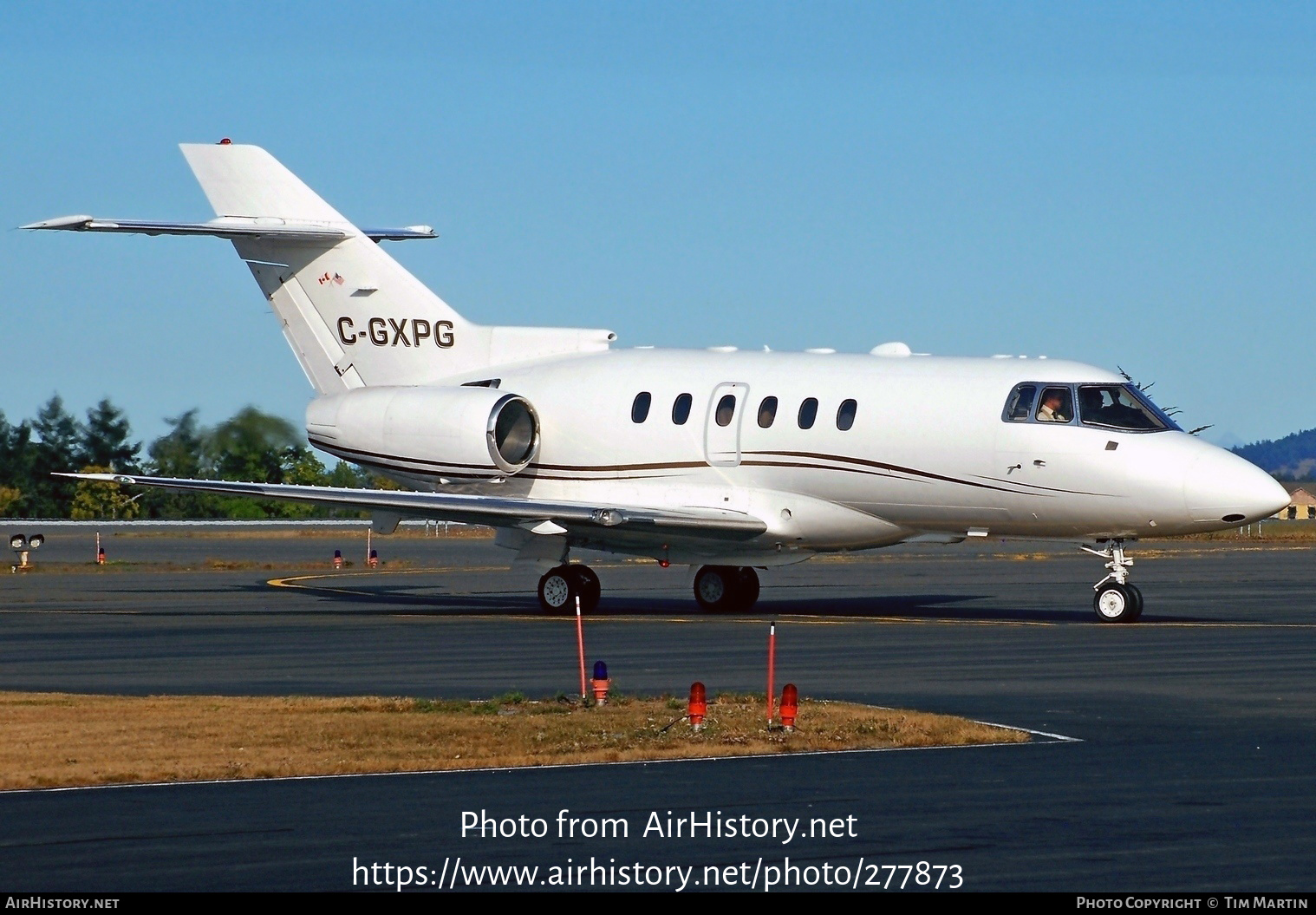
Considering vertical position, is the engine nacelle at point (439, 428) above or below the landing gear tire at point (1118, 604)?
above

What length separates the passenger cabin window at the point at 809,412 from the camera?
29562mm

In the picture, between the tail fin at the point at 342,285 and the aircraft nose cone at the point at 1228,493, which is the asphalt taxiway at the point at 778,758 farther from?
the tail fin at the point at 342,285

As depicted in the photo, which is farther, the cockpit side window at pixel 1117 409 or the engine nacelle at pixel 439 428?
the engine nacelle at pixel 439 428

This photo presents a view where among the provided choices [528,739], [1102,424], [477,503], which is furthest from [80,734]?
[1102,424]

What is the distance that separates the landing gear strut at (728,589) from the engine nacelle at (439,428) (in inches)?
139

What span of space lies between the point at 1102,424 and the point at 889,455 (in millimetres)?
3096

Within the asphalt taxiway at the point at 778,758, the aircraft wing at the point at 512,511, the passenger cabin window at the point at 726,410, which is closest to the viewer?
the asphalt taxiway at the point at 778,758

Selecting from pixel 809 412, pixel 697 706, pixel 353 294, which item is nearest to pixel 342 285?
pixel 353 294

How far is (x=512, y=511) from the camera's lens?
2903cm

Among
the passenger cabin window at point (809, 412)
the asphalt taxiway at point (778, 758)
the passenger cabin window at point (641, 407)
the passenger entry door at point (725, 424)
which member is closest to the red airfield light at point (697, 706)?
the asphalt taxiway at point (778, 758)

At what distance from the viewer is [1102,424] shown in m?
27.3

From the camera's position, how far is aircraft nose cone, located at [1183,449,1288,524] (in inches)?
1026

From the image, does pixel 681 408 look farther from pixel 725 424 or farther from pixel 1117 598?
pixel 1117 598

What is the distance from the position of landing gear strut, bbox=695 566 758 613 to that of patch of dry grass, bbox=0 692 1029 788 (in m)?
14.7
